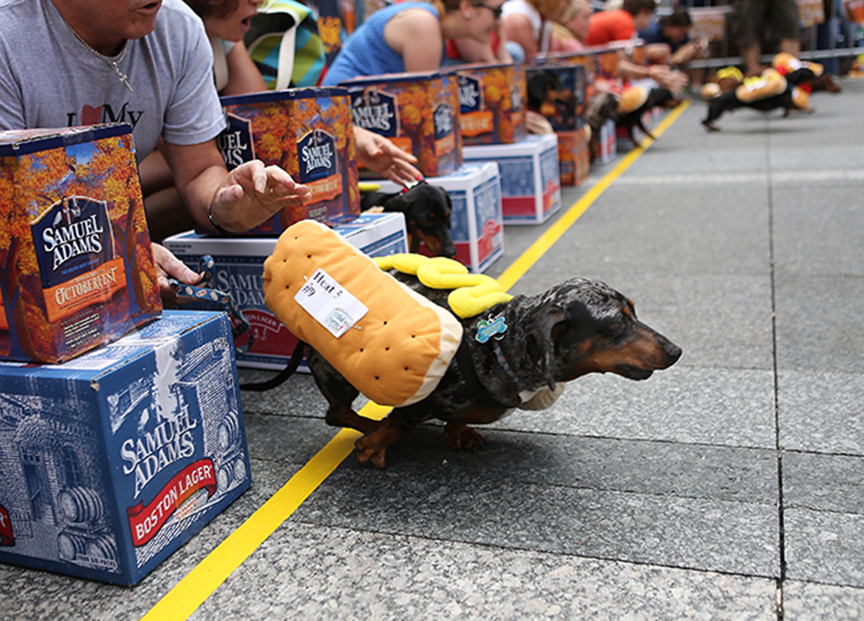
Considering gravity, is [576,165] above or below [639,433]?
above

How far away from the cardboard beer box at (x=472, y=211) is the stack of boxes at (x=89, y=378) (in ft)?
6.38

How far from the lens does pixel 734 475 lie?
2094 mm

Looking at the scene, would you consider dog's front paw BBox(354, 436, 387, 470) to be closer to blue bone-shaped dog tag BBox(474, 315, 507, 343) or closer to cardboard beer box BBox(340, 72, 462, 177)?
blue bone-shaped dog tag BBox(474, 315, 507, 343)

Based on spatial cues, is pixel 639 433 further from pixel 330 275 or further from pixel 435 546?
pixel 330 275

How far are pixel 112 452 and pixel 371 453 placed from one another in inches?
31.5

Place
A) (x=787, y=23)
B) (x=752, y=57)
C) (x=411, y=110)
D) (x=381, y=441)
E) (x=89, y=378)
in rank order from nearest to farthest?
1. (x=89, y=378)
2. (x=381, y=441)
3. (x=411, y=110)
4. (x=787, y=23)
5. (x=752, y=57)

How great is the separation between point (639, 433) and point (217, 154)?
70.5 inches

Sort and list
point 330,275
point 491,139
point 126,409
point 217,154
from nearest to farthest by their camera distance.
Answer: point 126,409 < point 330,275 < point 217,154 < point 491,139

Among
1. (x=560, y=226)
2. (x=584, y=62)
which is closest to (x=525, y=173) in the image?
(x=560, y=226)

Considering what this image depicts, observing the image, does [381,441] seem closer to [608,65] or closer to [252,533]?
[252,533]

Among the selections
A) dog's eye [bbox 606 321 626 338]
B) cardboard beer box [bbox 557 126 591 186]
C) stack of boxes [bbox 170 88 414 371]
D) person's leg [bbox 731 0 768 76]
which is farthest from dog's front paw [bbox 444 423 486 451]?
person's leg [bbox 731 0 768 76]

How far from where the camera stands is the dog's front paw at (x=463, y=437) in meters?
2.33

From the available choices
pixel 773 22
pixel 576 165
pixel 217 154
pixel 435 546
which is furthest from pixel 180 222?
pixel 773 22

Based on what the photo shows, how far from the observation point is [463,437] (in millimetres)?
2334
